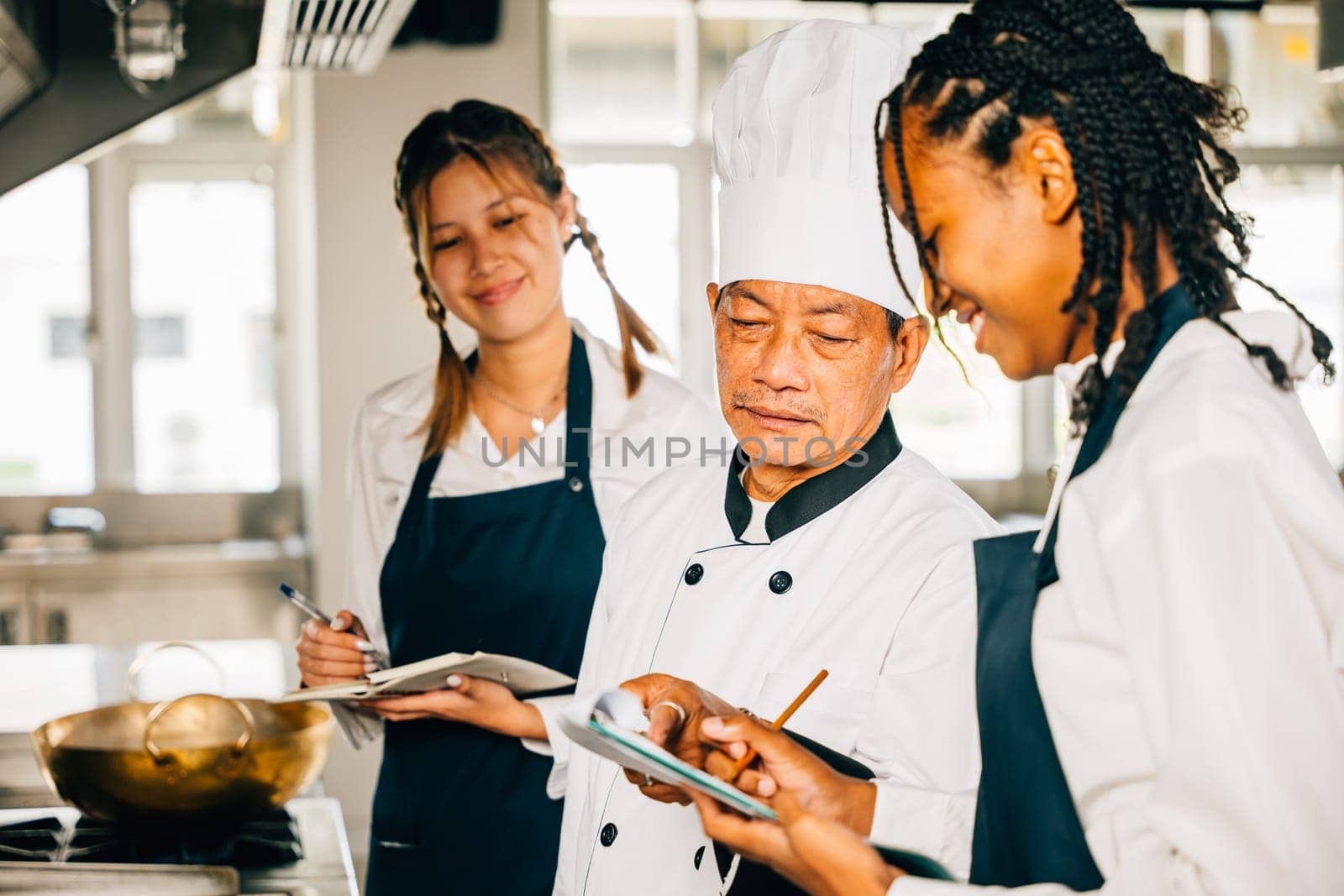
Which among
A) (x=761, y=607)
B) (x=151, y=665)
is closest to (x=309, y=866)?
(x=761, y=607)

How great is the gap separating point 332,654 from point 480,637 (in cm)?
22

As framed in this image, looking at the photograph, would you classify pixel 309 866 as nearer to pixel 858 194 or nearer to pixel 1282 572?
pixel 858 194

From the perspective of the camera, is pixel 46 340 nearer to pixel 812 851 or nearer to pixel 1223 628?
pixel 812 851

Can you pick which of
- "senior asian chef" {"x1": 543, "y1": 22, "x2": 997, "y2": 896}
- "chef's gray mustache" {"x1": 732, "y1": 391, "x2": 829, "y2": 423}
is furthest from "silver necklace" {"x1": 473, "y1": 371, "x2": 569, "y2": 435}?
"chef's gray mustache" {"x1": 732, "y1": 391, "x2": 829, "y2": 423}

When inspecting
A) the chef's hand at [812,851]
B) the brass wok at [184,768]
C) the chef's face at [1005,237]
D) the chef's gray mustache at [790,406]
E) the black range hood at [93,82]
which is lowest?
the brass wok at [184,768]

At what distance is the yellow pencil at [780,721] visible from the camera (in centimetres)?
112

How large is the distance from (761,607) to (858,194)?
18.0 inches

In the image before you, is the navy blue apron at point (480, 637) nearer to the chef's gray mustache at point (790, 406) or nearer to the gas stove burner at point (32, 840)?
the gas stove burner at point (32, 840)

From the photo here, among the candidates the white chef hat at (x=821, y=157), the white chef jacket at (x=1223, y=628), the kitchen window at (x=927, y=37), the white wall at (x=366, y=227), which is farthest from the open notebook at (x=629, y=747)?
the kitchen window at (x=927, y=37)

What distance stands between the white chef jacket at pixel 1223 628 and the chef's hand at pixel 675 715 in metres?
0.44

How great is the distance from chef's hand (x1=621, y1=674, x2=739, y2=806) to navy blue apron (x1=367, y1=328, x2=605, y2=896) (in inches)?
29.4

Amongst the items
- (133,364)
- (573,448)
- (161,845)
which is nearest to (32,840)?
Answer: (161,845)

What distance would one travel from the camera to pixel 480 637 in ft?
6.66

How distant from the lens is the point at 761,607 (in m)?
1.41
